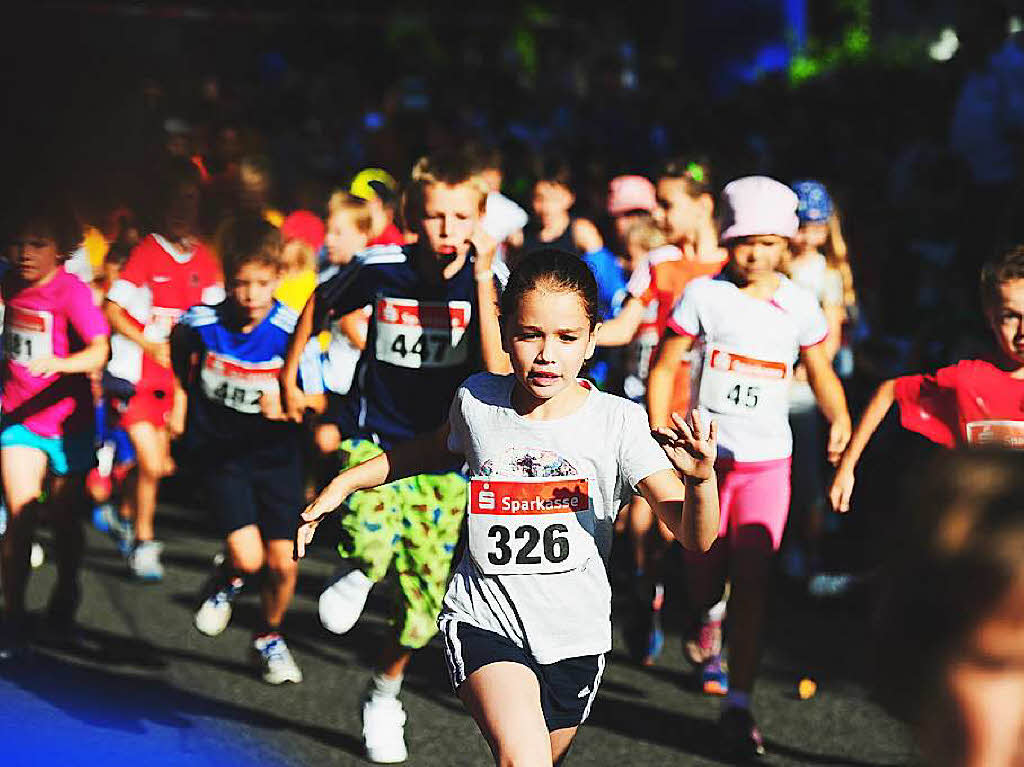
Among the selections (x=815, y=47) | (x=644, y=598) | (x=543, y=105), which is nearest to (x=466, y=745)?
(x=644, y=598)

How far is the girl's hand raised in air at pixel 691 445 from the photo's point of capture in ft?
10.4

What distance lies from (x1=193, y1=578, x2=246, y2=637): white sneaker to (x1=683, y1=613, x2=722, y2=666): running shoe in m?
1.75

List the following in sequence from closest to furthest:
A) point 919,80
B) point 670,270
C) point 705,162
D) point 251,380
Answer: point 251,380 → point 670,270 → point 705,162 → point 919,80

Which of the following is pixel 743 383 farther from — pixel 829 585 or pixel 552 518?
pixel 829 585

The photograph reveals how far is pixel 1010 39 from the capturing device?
8.55m

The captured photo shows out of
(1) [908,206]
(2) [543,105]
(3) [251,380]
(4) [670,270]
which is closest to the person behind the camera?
(3) [251,380]

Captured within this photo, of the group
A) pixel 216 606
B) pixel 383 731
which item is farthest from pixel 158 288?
pixel 383 731

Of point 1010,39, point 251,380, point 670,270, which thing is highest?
point 1010,39

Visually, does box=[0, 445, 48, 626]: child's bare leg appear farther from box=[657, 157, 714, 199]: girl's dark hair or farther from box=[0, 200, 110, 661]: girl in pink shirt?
box=[657, 157, 714, 199]: girl's dark hair

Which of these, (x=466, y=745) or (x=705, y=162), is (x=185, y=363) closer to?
(x=466, y=745)

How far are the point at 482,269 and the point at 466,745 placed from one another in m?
1.65

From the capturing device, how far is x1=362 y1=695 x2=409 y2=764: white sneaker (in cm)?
502

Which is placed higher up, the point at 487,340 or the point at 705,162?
the point at 705,162

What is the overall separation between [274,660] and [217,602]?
32 centimetres
